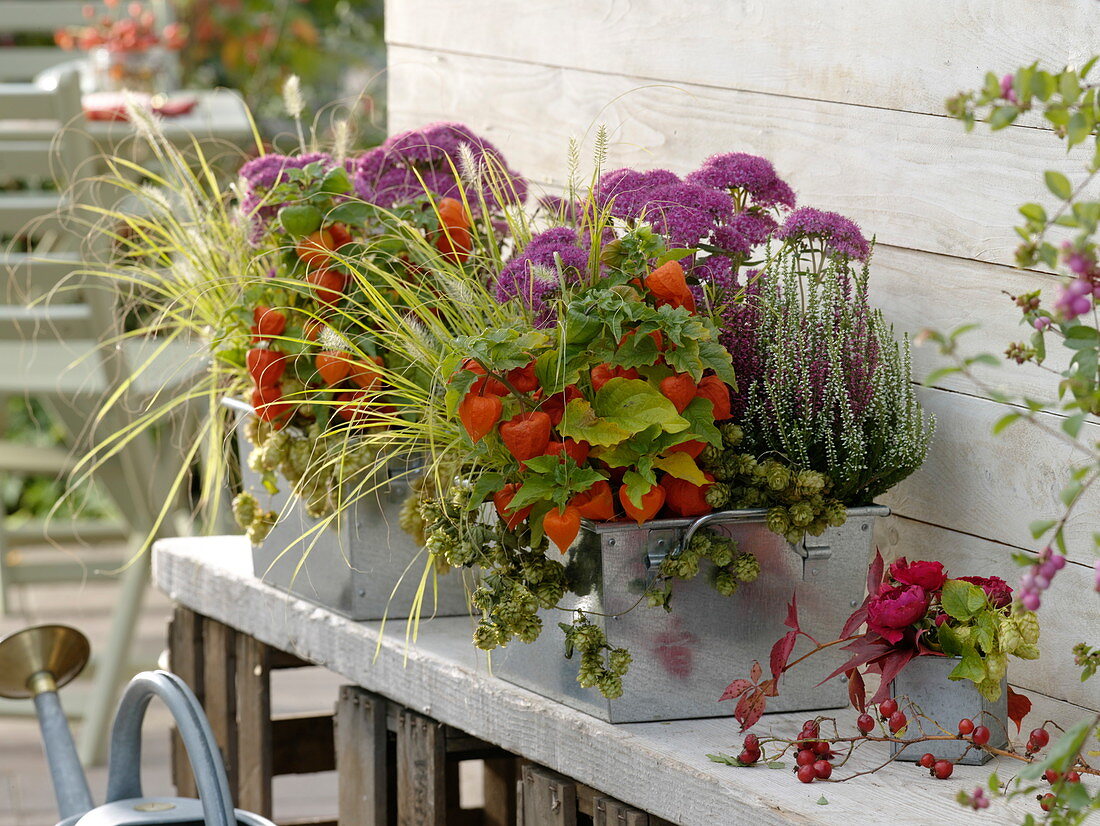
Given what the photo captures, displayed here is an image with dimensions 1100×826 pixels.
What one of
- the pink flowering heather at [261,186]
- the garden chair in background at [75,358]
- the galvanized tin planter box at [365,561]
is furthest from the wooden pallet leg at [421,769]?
the garden chair in background at [75,358]

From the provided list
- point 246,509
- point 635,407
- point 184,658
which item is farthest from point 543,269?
point 184,658

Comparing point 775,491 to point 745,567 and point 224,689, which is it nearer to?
point 745,567

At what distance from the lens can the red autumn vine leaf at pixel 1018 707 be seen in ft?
4.10

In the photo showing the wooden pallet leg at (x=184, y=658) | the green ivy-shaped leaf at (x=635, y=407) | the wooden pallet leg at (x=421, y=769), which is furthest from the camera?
the wooden pallet leg at (x=184, y=658)

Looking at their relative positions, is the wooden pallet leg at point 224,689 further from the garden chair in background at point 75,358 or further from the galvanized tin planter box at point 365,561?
the garden chair in background at point 75,358

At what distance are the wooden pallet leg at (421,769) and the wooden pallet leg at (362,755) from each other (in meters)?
0.05

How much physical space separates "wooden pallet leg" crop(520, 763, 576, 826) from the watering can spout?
15.5 inches

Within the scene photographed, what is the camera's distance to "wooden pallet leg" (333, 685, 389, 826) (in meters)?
1.60

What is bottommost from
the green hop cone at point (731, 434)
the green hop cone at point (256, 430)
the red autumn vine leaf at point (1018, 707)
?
the red autumn vine leaf at point (1018, 707)

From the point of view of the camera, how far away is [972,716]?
1.20 meters

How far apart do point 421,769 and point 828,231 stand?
2.23ft

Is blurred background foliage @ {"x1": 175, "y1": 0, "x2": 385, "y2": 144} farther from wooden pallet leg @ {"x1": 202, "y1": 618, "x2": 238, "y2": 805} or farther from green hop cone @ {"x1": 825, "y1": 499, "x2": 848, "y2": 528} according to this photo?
green hop cone @ {"x1": 825, "y1": 499, "x2": 848, "y2": 528}

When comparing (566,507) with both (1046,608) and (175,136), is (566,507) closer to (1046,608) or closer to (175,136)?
(1046,608)

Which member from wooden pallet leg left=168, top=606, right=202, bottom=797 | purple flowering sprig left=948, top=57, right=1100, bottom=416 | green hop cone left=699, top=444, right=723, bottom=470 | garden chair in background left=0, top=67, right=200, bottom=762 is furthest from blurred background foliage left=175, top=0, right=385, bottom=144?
purple flowering sprig left=948, top=57, right=1100, bottom=416
